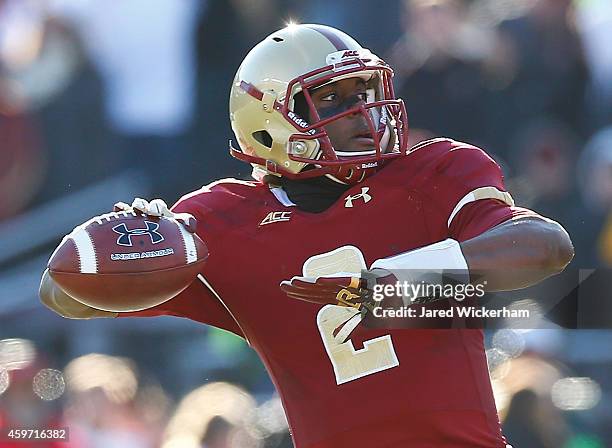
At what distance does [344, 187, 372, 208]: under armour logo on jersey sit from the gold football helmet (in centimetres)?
5

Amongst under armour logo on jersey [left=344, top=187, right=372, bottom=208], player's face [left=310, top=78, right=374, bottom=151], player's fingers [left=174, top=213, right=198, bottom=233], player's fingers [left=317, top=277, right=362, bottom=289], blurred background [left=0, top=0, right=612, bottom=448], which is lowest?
blurred background [left=0, top=0, right=612, bottom=448]

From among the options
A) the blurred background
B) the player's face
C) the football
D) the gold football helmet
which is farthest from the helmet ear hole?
the blurred background

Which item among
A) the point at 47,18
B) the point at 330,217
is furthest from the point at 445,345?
the point at 47,18

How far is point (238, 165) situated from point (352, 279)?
242cm

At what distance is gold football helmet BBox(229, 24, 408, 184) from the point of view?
6.91 ft

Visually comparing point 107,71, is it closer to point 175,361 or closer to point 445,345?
point 175,361

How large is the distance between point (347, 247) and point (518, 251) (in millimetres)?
400

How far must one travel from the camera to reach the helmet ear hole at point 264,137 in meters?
2.30

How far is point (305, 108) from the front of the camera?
224cm

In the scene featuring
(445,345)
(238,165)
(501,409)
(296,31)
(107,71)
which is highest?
(296,31)

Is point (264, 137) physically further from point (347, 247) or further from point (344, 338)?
point (344, 338)

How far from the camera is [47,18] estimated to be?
161 inches

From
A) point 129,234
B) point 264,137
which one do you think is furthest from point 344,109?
point 129,234

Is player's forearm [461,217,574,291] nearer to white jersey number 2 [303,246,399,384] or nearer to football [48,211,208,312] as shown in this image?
white jersey number 2 [303,246,399,384]
